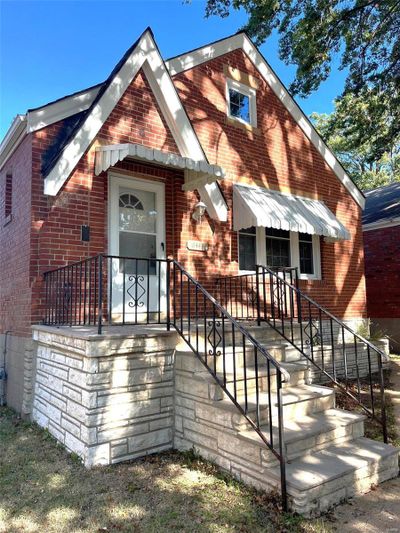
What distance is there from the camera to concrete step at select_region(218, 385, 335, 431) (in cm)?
365

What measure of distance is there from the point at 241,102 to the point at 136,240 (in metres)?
4.29

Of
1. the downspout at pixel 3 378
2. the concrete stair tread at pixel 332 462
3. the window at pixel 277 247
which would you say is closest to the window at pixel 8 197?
the downspout at pixel 3 378

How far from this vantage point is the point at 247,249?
7906mm

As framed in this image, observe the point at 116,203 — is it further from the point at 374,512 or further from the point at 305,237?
the point at 374,512

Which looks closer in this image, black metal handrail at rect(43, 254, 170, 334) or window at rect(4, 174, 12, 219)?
black metal handrail at rect(43, 254, 170, 334)

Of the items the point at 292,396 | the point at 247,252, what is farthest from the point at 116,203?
the point at 292,396

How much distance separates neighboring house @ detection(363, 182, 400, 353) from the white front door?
8.54 m

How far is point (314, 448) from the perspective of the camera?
3.66 meters

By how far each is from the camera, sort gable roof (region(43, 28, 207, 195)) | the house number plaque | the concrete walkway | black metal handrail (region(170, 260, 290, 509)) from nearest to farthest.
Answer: the concrete walkway
black metal handrail (region(170, 260, 290, 509))
gable roof (region(43, 28, 207, 195))
the house number plaque

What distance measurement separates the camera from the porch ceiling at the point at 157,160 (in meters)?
5.16

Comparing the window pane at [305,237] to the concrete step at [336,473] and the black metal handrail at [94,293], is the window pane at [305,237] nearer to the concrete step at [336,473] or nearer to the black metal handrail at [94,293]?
the black metal handrail at [94,293]

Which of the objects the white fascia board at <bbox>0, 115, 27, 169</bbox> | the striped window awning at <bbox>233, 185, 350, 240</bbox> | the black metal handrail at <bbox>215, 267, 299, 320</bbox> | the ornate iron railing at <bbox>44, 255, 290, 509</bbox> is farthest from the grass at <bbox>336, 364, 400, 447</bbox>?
the white fascia board at <bbox>0, 115, 27, 169</bbox>

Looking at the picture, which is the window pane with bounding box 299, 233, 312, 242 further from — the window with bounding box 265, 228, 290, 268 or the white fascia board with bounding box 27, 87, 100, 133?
the white fascia board with bounding box 27, 87, 100, 133

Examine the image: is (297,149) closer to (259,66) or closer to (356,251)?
(259,66)
